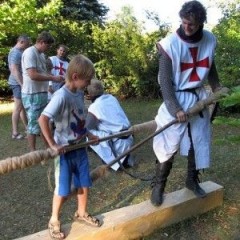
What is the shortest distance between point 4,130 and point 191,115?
5.10 meters

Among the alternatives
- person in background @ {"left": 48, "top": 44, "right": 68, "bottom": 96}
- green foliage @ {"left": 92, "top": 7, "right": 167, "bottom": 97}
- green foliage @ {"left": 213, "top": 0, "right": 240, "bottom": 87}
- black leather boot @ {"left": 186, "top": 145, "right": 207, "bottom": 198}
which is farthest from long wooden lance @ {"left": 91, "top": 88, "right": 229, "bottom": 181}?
green foliage @ {"left": 92, "top": 7, "right": 167, "bottom": 97}

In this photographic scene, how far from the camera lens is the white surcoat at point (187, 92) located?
338cm

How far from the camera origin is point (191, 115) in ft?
11.5

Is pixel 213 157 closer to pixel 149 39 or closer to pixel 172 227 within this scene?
Result: pixel 172 227

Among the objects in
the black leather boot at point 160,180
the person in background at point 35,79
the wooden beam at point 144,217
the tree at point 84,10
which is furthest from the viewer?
the tree at point 84,10

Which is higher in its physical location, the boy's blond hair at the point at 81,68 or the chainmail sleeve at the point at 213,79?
A: the boy's blond hair at the point at 81,68

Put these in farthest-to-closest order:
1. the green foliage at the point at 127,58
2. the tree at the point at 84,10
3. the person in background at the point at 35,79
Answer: the tree at the point at 84,10
the green foliage at the point at 127,58
the person in background at the point at 35,79

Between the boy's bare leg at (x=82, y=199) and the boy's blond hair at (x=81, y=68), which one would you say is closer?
the boy's blond hair at (x=81, y=68)

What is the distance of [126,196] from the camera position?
443 centimetres

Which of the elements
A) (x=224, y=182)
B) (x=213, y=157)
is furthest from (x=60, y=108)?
(x=213, y=157)

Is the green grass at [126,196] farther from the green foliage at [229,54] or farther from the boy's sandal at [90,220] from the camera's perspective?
the green foliage at [229,54]

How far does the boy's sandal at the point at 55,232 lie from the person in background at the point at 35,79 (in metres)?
2.39

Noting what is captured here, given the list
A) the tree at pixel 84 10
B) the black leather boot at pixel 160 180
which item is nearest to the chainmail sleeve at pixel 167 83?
the black leather boot at pixel 160 180

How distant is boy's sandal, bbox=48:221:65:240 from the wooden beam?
0.16ft
